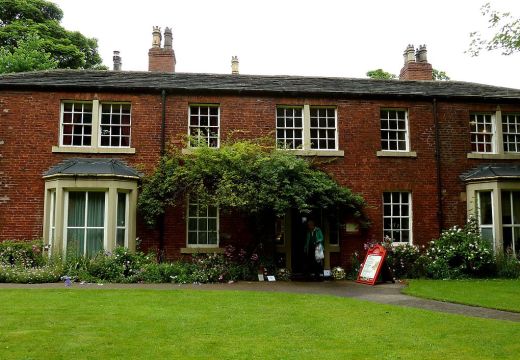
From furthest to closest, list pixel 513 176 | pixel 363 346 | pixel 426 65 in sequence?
pixel 426 65 < pixel 513 176 < pixel 363 346

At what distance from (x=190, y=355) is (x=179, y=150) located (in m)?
11.2

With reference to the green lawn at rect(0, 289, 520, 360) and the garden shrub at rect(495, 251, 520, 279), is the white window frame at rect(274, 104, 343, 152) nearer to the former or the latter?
the garden shrub at rect(495, 251, 520, 279)

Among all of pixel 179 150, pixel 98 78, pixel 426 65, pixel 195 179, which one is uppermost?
pixel 426 65

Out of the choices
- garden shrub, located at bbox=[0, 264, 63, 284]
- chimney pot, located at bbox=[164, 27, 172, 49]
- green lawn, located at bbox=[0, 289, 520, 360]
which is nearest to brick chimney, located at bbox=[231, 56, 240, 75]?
chimney pot, located at bbox=[164, 27, 172, 49]

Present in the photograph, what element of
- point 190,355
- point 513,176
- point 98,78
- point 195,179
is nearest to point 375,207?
point 513,176

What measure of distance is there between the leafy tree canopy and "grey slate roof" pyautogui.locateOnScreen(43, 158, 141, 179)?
2.61 ft

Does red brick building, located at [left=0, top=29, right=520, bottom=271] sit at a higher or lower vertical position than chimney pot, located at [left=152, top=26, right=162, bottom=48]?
lower

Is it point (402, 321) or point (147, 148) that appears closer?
point (402, 321)

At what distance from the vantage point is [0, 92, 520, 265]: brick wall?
1645 centimetres

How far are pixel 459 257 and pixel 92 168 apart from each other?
1171 centimetres

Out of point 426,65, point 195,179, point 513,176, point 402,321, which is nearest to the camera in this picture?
point 402,321

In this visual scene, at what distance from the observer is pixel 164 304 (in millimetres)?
10172

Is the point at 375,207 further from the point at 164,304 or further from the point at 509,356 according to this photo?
the point at 509,356

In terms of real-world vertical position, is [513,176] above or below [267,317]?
above
